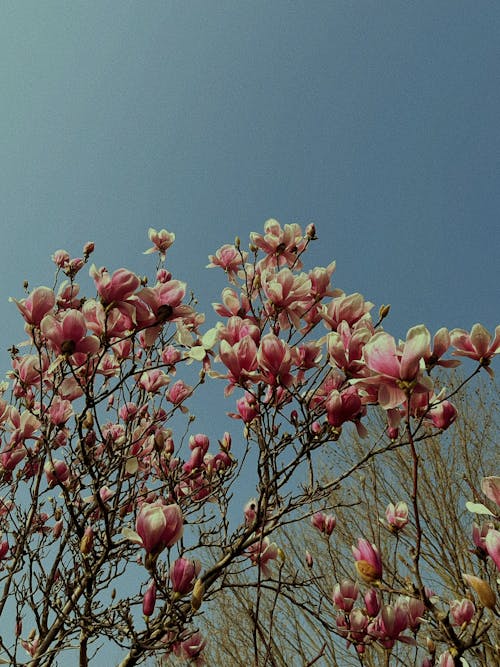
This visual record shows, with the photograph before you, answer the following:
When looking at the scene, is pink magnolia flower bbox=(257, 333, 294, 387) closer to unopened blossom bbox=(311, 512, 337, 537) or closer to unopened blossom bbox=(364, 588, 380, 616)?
unopened blossom bbox=(364, 588, 380, 616)

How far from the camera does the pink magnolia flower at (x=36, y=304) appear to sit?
4.65ft

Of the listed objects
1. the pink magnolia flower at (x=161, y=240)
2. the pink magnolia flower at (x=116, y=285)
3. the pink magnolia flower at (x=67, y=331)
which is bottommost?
the pink magnolia flower at (x=67, y=331)

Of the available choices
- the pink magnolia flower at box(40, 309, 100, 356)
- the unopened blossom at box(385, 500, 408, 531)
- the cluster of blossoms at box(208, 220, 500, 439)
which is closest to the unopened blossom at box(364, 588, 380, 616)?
the unopened blossom at box(385, 500, 408, 531)

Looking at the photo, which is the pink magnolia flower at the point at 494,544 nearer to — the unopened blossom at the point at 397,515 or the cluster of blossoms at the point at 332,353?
the cluster of blossoms at the point at 332,353

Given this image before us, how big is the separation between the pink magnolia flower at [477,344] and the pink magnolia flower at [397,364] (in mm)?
342

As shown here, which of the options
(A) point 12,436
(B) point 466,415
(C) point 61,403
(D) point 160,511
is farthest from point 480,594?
(B) point 466,415

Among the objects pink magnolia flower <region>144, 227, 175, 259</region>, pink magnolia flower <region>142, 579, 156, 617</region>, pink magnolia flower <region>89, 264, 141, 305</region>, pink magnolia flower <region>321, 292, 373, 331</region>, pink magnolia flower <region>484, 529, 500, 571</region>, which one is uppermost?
pink magnolia flower <region>144, 227, 175, 259</region>

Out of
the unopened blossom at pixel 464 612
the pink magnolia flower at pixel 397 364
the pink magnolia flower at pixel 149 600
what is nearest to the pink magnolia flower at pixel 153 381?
the pink magnolia flower at pixel 149 600

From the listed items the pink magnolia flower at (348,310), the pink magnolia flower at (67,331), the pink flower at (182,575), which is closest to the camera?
the pink flower at (182,575)

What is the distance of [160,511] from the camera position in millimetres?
1040

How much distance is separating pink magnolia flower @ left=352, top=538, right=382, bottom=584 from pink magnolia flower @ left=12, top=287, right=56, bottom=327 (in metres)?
1.12

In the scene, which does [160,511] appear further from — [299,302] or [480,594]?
[299,302]

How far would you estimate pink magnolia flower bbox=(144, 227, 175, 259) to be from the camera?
2598 millimetres

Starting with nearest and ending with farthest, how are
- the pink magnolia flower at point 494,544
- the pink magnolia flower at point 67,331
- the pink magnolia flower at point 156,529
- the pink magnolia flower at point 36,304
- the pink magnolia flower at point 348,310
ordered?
the pink magnolia flower at point 494,544, the pink magnolia flower at point 156,529, the pink magnolia flower at point 67,331, the pink magnolia flower at point 36,304, the pink magnolia flower at point 348,310
